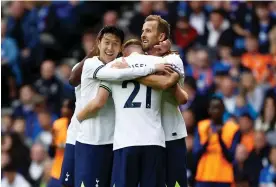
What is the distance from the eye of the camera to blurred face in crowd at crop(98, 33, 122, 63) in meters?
11.7

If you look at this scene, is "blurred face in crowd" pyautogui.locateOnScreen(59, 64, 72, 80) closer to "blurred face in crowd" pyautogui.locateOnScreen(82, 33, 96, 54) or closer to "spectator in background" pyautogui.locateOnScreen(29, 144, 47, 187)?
"blurred face in crowd" pyautogui.locateOnScreen(82, 33, 96, 54)

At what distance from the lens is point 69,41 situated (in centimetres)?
2155

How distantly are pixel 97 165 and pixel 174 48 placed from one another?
8.04 meters

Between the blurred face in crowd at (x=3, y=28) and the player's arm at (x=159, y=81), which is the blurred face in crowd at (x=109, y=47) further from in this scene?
the blurred face in crowd at (x=3, y=28)

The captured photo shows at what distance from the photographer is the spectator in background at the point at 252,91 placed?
717 inches

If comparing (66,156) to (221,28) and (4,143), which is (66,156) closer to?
(4,143)

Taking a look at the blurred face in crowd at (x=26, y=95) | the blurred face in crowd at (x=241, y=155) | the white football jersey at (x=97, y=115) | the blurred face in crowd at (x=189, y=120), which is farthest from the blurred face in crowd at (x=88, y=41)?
the white football jersey at (x=97, y=115)

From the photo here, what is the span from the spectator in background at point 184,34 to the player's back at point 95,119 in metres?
8.32

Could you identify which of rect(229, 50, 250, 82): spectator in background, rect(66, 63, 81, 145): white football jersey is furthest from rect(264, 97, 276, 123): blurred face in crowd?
rect(66, 63, 81, 145): white football jersey

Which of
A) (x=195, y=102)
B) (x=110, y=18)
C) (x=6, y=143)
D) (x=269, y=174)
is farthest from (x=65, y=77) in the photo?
(x=269, y=174)

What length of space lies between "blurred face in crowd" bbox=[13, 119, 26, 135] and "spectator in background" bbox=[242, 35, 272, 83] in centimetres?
398

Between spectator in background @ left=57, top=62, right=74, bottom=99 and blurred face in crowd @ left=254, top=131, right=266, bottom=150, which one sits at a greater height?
spectator in background @ left=57, top=62, right=74, bottom=99

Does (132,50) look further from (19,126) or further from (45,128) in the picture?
(19,126)

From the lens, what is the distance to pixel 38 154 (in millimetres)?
17812
